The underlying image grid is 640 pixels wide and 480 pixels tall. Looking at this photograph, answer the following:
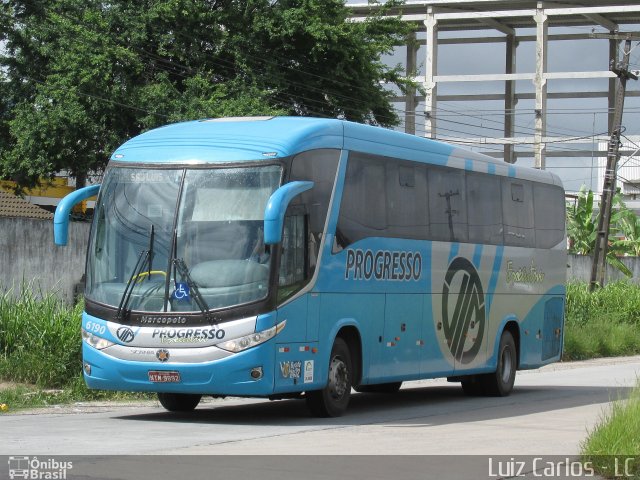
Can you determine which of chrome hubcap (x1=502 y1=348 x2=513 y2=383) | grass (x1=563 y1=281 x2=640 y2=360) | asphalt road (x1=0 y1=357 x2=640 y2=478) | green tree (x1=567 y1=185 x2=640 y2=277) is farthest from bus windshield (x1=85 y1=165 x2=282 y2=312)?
green tree (x1=567 y1=185 x2=640 y2=277)

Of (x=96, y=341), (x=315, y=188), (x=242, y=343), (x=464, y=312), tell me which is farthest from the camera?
(x=464, y=312)

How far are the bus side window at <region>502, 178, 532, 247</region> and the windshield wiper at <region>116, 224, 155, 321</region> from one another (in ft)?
25.1

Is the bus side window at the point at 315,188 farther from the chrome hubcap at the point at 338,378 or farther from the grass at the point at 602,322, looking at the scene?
the grass at the point at 602,322

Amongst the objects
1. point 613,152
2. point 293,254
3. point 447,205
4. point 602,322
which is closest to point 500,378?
point 447,205

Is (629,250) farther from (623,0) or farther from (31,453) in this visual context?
(31,453)

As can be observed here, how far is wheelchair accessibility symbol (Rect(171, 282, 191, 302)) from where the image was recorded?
45.8ft

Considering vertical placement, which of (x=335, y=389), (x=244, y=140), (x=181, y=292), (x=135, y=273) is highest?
(x=244, y=140)

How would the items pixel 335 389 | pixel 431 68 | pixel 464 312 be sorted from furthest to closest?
1. pixel 431 68
2. pixel 464 312
3. pixel 335 389

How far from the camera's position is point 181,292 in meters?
14.0

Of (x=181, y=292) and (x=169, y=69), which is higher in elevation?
(x=169, y=69)

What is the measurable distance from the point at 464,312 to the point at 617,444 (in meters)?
8.92

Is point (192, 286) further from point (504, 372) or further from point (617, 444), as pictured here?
point (504, 372)

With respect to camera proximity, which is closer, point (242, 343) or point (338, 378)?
point (242, 343)

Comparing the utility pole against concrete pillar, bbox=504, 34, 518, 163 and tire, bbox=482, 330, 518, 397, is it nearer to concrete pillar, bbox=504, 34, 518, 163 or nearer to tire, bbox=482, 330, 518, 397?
tire, bbox=482, 330, 518, 397
